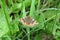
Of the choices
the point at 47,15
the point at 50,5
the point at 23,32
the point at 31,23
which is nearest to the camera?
the point at 31,23

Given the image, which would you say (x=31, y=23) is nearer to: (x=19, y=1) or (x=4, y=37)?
(x=4, y=37)

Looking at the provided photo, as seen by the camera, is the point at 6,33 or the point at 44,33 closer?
the point at 6,33

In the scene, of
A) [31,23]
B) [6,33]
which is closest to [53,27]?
[31,23]

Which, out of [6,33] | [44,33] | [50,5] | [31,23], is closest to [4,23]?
[6,33]

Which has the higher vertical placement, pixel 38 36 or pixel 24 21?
pixel 24 21

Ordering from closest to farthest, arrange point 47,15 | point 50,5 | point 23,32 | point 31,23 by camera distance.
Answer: point 31,23 → point 23,32 → point 47,15 → point 50,5

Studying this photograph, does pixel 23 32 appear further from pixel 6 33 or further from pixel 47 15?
pixel 47 15
